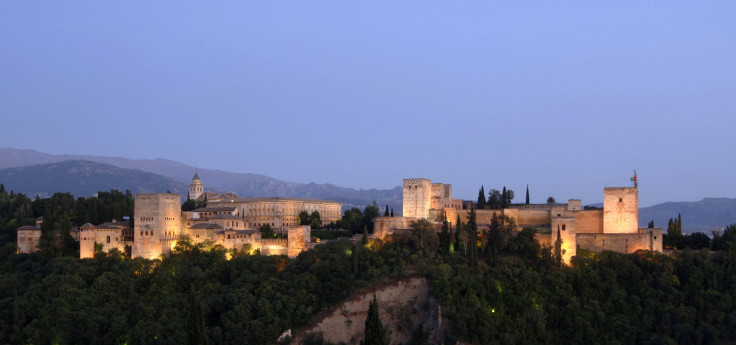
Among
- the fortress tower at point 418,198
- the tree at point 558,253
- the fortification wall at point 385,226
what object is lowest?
the tree at point 558,253

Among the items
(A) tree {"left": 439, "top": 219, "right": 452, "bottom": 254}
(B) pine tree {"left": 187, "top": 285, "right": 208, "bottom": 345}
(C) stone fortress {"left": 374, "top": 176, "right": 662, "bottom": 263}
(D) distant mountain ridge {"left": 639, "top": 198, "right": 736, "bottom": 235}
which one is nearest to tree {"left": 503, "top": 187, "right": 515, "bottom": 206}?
(C) stone fortress {"left": 374, "top": 176, "right": 662, "bottom": 263}

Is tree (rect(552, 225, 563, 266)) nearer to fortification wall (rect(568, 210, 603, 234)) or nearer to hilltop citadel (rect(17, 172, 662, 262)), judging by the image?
hilltop citadel (rect(17, 172, 662, 262))

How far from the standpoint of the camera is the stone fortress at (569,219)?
154 feet

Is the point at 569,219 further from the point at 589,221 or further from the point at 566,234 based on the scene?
the point at 589,221

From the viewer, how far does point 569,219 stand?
47094mm

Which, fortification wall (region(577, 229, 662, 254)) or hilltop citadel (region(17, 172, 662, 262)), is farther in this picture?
hilltop citadel (region(17, 172, 662, 262))

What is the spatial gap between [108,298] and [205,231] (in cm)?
887

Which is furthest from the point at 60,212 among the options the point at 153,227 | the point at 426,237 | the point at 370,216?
the point at 426,237

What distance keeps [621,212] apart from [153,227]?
112ft

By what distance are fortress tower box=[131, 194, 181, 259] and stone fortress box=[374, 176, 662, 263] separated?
15.5 m

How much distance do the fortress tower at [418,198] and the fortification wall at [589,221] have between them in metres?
12.1

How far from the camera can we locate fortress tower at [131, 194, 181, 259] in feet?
161

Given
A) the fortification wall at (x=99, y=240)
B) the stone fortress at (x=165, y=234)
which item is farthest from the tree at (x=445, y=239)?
the fortification wall at (x=99, y=240)

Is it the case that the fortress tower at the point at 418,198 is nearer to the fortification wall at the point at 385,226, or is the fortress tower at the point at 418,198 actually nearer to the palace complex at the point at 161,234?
the fortification wall at the point at 385,226
